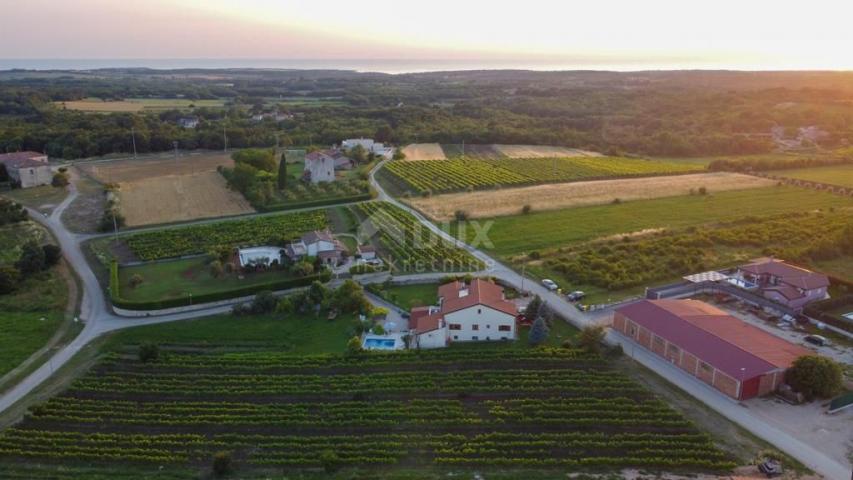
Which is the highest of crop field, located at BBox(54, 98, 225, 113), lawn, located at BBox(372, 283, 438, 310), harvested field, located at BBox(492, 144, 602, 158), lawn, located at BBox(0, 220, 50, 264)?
crop field, located at BBox(54, 98, 225, 113)

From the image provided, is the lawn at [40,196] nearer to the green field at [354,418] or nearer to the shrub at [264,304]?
the shrub at [264,304]

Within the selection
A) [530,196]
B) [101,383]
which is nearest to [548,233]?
[530,196]

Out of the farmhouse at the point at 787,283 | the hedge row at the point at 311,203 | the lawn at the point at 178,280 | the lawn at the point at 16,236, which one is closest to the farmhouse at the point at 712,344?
the farmhouse at the point at 787,283

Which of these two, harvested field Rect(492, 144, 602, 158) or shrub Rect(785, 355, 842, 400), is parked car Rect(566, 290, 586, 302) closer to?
shrub Rect(785, 355, 842, 400)

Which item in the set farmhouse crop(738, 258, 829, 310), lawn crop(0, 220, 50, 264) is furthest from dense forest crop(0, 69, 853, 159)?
farmhouse crop(738, 258, 829, 310)

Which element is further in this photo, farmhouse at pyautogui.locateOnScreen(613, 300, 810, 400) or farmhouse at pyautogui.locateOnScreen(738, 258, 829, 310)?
A: farmhouse at pyautogui.locateOnScreen(738, 258, 829, 310)

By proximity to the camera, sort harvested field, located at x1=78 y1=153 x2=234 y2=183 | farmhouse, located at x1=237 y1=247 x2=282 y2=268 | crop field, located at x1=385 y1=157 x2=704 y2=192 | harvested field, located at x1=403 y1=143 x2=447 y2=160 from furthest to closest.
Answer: harvested field, located at x1=403 y1=143 x2=447 y2=160 < harvested field, located at x1=78 y1=153 x2=234 y2=183 < crop field, located at x1=385 y1=157 x2=704 y2=192 < farmhouse, located at x1=237 y1=247 x2=282 y2=268

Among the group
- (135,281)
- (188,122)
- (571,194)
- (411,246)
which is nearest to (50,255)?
(135,281)

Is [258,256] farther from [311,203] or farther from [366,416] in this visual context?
[366,416]

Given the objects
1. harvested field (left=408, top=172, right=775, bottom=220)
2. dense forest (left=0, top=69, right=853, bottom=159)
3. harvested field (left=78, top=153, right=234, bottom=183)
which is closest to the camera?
harvested field (left=408, top=172, right=775, bottom=220)

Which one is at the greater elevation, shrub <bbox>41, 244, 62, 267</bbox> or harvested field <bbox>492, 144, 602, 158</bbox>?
harvested field <bbox>492, 144, 602, 158</bbox>
